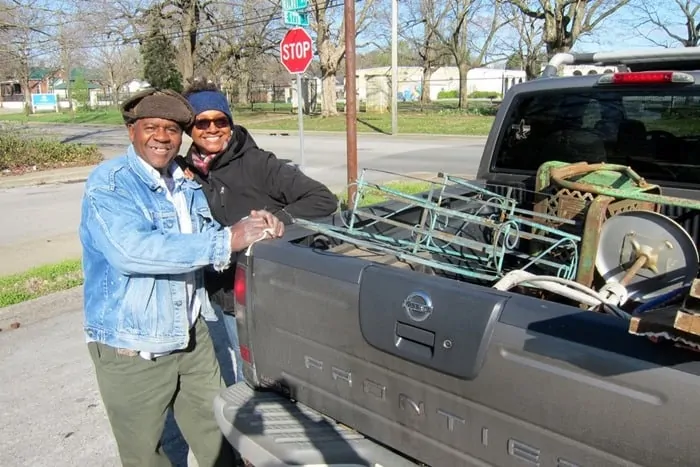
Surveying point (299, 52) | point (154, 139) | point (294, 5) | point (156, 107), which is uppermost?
point (294, 5)

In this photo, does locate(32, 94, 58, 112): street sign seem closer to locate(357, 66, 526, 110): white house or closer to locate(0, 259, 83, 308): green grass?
locate(357, 66, 526, 110): white house

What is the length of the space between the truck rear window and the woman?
4.67ft

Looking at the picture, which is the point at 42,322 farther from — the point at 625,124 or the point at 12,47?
the point at 12,47

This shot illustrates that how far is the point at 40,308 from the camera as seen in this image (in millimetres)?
5363

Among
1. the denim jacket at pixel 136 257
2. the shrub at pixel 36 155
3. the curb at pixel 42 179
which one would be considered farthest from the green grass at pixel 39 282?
the shrub at pixel 36 155

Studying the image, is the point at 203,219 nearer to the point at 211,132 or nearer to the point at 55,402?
the point at 211,132

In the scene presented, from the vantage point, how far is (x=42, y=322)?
515 centimetres

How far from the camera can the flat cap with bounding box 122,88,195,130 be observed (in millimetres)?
2412

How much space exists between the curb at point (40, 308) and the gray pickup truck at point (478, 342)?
338cm

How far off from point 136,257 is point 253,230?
44 cm

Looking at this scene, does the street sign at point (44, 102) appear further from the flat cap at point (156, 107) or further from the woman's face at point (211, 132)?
the flat cap at point (156, 107)

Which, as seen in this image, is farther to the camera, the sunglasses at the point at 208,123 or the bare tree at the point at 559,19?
the bare tree at the point at 559,19

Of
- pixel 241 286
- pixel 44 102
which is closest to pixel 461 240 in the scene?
pixel 241 286

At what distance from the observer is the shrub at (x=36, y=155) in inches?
565
